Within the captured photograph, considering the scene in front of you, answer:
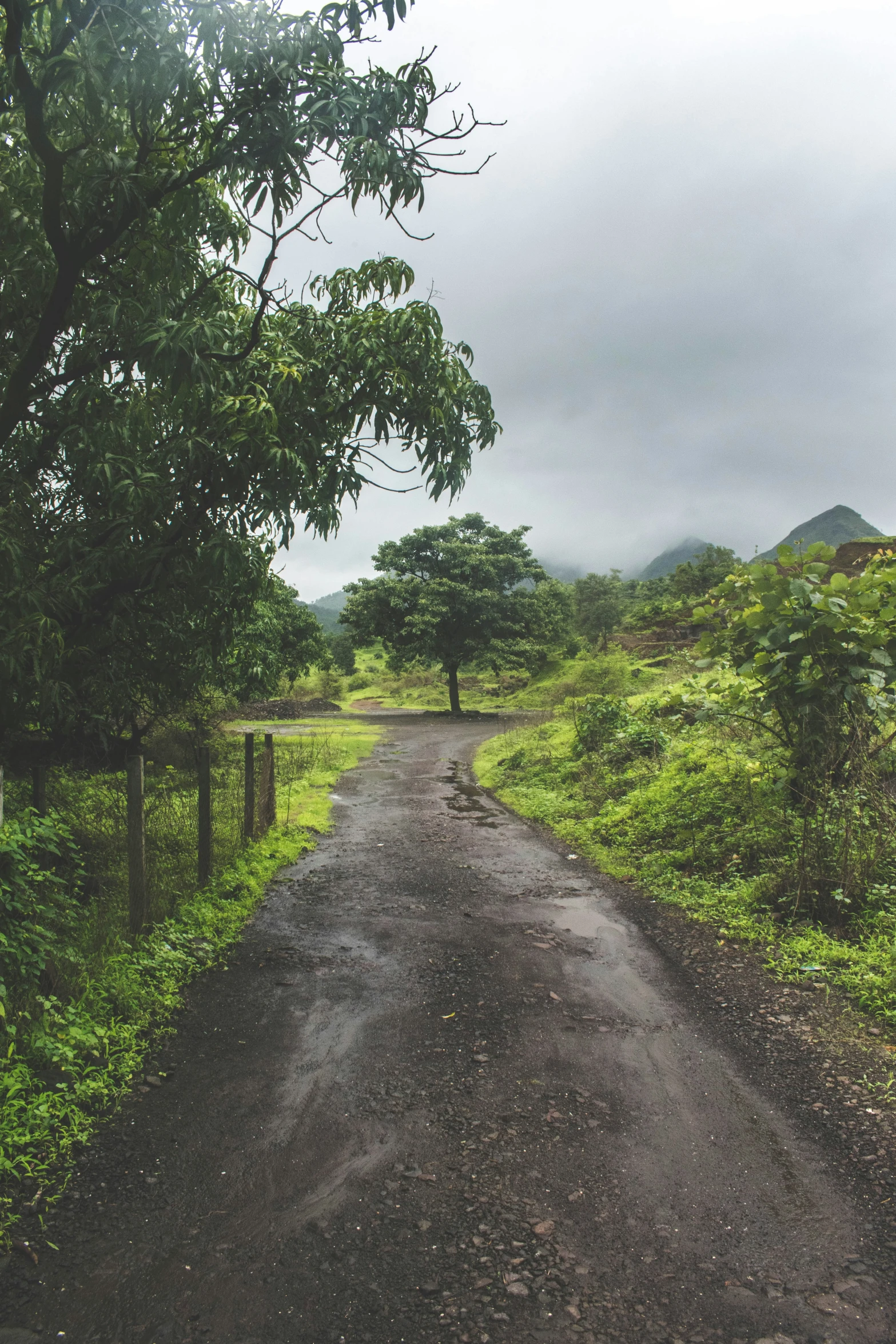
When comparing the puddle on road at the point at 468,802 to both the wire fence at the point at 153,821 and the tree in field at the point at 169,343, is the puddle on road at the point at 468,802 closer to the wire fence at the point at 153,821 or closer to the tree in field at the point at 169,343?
the wire fence at the point at 153,821

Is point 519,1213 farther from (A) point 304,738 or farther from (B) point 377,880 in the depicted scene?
(A) point 304,738

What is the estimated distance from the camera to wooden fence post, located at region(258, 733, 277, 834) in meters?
10.8

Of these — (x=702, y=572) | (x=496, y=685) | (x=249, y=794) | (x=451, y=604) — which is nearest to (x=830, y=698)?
(x=249, y=794)

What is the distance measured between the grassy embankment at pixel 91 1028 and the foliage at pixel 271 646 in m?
2.35

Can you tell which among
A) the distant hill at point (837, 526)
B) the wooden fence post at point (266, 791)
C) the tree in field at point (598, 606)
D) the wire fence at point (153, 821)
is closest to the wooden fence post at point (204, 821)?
the wire fence at point (153, 821)

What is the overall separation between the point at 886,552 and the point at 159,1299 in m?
8.17

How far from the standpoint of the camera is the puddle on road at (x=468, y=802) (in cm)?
1262

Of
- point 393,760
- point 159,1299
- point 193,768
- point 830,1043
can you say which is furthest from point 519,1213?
point 393,760

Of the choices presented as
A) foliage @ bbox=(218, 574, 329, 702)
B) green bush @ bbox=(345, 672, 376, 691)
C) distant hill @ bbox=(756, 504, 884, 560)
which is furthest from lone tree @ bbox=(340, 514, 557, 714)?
distant hill @ bbox=(756, 504, 884, 560)

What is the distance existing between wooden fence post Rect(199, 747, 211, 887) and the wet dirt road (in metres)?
1.84

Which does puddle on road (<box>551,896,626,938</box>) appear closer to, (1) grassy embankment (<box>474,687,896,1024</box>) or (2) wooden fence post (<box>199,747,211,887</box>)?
(1) grassy embankment (<box>474,687,896,1024</box>)

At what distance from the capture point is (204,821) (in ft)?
25.2

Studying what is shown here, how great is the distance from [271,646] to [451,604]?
15968mm

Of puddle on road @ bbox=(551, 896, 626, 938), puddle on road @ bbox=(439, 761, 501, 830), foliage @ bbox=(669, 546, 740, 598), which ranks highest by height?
foliage @ bbox=(669, 546, 740, 598)
